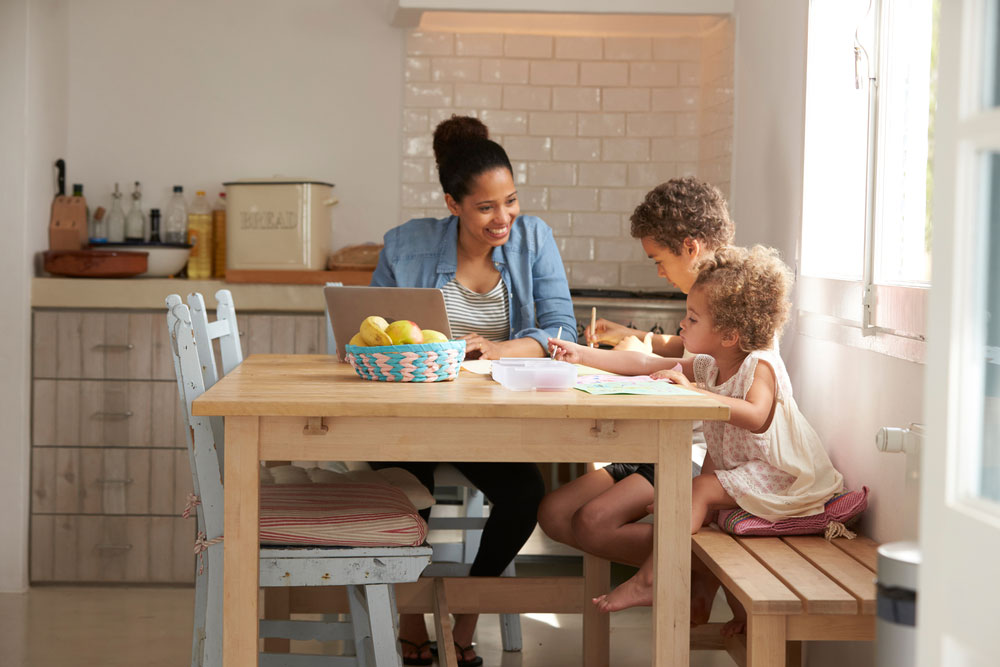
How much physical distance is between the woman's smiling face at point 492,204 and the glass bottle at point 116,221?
6.02 feet

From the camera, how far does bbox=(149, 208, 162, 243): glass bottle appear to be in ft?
13.8

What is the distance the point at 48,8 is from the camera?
402cm

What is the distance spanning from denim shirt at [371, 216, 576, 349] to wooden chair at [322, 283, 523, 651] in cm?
31

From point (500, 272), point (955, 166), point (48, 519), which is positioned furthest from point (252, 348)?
point (955, 166)

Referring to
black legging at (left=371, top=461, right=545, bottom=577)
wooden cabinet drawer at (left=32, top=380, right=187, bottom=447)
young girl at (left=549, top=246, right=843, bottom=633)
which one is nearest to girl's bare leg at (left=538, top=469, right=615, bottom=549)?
black legging at (left=371, top=461, right=545, bottom=577)

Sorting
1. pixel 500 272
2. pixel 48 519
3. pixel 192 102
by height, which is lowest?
pixel 48 519

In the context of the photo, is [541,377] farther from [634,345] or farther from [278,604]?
[278,604]

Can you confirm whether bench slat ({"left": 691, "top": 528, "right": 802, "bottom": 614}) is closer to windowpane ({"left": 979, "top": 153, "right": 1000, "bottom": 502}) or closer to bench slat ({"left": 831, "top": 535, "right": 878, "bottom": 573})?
bench slat ({"left": 831, "top": 535, "right": 878, "bottom": 573})

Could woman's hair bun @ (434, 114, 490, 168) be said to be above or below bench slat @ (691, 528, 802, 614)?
above

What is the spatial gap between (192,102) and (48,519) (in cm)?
176

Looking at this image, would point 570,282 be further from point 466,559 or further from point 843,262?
point 843,262


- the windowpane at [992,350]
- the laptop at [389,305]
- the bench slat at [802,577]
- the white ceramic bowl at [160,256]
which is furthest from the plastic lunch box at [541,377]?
the white ceramic bowl at [160,256]

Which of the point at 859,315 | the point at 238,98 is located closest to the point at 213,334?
the point at 859,315

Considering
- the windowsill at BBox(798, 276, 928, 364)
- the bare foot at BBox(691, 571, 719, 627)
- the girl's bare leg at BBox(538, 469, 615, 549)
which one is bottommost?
the bare foot at BBox(691, 571, 719, 627)
